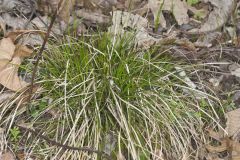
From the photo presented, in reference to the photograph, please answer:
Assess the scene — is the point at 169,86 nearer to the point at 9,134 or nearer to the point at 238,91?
the point at 238,91

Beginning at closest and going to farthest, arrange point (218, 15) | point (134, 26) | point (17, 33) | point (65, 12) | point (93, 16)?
point (17, 33) < point (134, 26) < point (65, 12) < point (93, 16) < point (218, 15)

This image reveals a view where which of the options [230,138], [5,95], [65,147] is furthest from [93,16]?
[230,138]

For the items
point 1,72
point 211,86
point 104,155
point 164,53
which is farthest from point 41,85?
point 211,86

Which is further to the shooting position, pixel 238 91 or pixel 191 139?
pixel 238 91

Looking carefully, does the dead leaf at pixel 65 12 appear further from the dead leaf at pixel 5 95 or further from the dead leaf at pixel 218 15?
the dead leaf at pixel 218 15

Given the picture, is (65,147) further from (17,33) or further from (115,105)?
(17,33)
